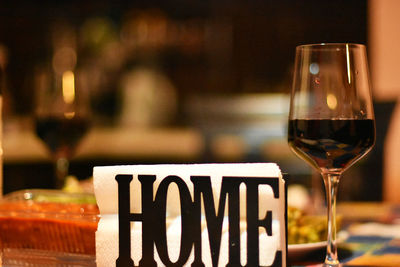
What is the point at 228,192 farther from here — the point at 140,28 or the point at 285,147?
the point at 140,28

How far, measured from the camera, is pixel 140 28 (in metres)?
3.83

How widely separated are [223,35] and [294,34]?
44 cm

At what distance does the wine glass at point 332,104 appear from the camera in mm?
700

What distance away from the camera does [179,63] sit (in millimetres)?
3834

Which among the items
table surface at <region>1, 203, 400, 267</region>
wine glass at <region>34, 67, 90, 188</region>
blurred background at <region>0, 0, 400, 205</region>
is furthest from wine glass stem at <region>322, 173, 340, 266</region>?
blurred background at <region>0, 0, 400, 205</region>

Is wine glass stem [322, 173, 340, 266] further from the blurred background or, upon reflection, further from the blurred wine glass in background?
the blurred background

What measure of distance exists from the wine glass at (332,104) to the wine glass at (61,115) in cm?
67

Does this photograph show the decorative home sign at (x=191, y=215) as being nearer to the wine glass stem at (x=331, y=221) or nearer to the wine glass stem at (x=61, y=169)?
the wine glass stem at (x=331, y=221)

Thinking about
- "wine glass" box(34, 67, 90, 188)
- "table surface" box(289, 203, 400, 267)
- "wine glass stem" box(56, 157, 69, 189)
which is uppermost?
"wine glass" box(34, 67, 90, 188)

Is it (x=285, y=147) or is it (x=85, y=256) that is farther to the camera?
(x=285, y=147)

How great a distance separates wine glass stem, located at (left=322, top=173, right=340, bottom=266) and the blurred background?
266 cm

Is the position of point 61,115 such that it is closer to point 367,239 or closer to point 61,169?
point 61,169

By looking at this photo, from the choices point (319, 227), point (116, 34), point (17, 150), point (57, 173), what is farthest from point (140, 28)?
point (319, 227)

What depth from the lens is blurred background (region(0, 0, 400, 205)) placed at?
3.45 metres
